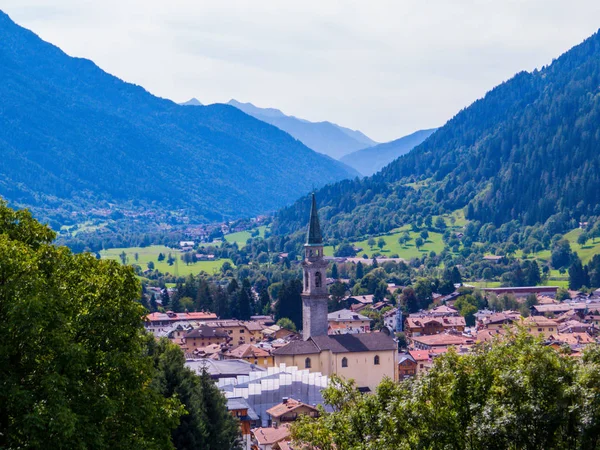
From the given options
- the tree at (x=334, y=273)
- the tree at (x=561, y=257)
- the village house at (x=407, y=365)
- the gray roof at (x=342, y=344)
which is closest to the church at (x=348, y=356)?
the gray roof at (x=342, y=344)

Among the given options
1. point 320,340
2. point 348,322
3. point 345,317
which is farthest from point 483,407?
point 345,317

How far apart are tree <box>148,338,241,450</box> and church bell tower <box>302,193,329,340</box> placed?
3884cm

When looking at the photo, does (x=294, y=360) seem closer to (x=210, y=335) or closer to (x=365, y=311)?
(x=210, y=335)

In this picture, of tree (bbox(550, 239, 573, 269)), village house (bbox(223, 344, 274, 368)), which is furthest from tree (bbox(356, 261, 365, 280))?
village house (bbox(223, 344, 274, 368))

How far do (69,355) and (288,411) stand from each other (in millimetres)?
41601

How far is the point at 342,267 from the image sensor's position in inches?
7608

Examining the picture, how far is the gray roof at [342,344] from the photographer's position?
255 feet

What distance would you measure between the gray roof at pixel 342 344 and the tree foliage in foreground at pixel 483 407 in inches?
2003

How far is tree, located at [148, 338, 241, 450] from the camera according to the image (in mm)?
37375

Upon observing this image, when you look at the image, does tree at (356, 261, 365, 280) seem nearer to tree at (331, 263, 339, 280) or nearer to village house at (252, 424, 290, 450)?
tree at (331, 263, 339, 280)

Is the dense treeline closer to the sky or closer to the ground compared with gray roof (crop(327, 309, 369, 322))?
closer to the sky

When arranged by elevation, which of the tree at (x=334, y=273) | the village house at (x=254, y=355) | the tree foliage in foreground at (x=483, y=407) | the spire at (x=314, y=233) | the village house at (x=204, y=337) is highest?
the spire at (x=314, y=233)

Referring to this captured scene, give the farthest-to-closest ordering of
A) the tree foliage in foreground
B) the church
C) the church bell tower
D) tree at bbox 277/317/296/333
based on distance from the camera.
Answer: tree at bbox 277/317/296/333 < the church bell tower < the church < the tree foliage in foreground

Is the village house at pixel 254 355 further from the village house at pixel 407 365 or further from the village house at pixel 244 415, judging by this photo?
the village house at pixel 244 415
